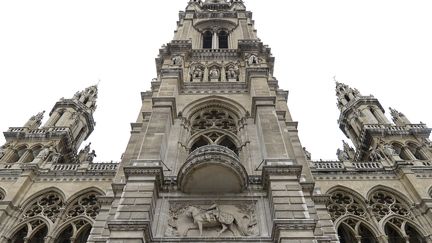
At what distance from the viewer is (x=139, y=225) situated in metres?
11.2

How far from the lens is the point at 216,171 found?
1338 centimetres

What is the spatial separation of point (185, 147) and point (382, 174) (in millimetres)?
12127

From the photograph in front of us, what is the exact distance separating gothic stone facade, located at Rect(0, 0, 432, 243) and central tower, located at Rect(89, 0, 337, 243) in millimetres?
48

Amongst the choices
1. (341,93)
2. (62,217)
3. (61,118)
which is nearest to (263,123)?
(62,217)

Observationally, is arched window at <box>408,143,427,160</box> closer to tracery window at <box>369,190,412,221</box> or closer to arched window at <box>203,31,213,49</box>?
tracery window at <box>369,190,412,221</box>

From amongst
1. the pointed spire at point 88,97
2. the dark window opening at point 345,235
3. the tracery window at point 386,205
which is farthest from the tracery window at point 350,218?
the pointed spire at point 88,97

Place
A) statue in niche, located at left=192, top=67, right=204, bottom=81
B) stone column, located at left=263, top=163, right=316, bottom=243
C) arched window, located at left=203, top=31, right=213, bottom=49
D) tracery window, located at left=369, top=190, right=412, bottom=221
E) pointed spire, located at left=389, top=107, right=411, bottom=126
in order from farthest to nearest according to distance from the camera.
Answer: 1. arched window, located at left=203, top=31, right=213, bottom=49
2. pointed spire, located at left=389, top=107, right=411, bottom=126
3. statue in niche, located at left=192, top=67, right=204, bottom=81
4. tracery window, located at left=369, top=190, right=412, bottom=221
5. stone column, located at left=263, top=163, right=316, bottom=243

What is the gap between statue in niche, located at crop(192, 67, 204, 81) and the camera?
74.4 feet

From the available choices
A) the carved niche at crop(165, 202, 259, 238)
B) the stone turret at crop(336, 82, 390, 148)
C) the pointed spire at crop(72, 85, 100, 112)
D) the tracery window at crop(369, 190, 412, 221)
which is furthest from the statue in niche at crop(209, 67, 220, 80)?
the pointed spire at crop(72, 85, 100, 112)

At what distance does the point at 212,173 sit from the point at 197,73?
36.0 feet

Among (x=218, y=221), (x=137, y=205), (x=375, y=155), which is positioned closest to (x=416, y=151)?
(x=375, y=155)

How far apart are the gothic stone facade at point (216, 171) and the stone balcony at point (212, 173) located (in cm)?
4

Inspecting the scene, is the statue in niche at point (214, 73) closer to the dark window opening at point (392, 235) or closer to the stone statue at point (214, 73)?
the stone statue at point (214, 73)

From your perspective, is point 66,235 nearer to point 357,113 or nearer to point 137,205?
point 137,205
